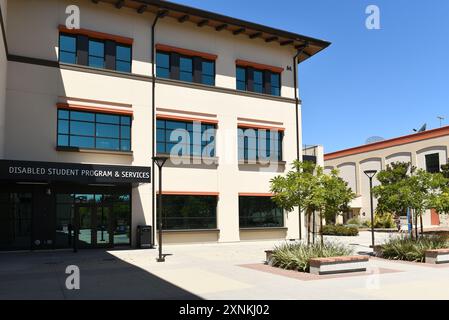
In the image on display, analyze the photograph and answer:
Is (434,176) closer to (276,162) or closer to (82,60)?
(276,162)

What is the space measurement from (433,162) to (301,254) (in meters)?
33.3

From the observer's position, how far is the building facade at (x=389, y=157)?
136 ft

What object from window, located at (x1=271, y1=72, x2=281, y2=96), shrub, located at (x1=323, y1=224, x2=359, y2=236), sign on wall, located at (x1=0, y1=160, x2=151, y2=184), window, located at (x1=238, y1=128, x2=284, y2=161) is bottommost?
shrub, located at (x1=323, y1=224, x2=359, y2=236)

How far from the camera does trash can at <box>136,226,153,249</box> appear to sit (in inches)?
816

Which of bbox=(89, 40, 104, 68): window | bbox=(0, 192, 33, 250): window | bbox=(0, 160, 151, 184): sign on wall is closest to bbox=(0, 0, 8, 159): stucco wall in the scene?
bbox=(0, 160, 151, 184): sign on wall

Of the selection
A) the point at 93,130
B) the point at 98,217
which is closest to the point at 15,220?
the point at 98,217

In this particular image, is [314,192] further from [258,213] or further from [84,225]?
[258,213]

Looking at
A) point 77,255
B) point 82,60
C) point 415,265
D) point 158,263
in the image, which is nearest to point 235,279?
point 158,263

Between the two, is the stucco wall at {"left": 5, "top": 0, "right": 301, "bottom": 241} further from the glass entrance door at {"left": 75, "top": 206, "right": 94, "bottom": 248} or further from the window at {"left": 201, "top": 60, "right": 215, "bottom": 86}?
the glass entrance door at {"left": 75, "top": 206, "right": 94, "bottom": 248}

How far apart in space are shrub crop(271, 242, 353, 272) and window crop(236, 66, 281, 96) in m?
13.3

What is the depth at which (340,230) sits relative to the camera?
3169cm

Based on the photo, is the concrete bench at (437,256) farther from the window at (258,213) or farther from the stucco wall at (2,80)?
the stucco wall at (2,80)

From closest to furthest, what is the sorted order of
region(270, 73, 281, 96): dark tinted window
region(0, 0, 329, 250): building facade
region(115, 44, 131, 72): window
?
region(0, 0, 329, 250): building facade < region(115, 44, 131, 72): window < region(270, 73, 281, 96): dark tinted window
